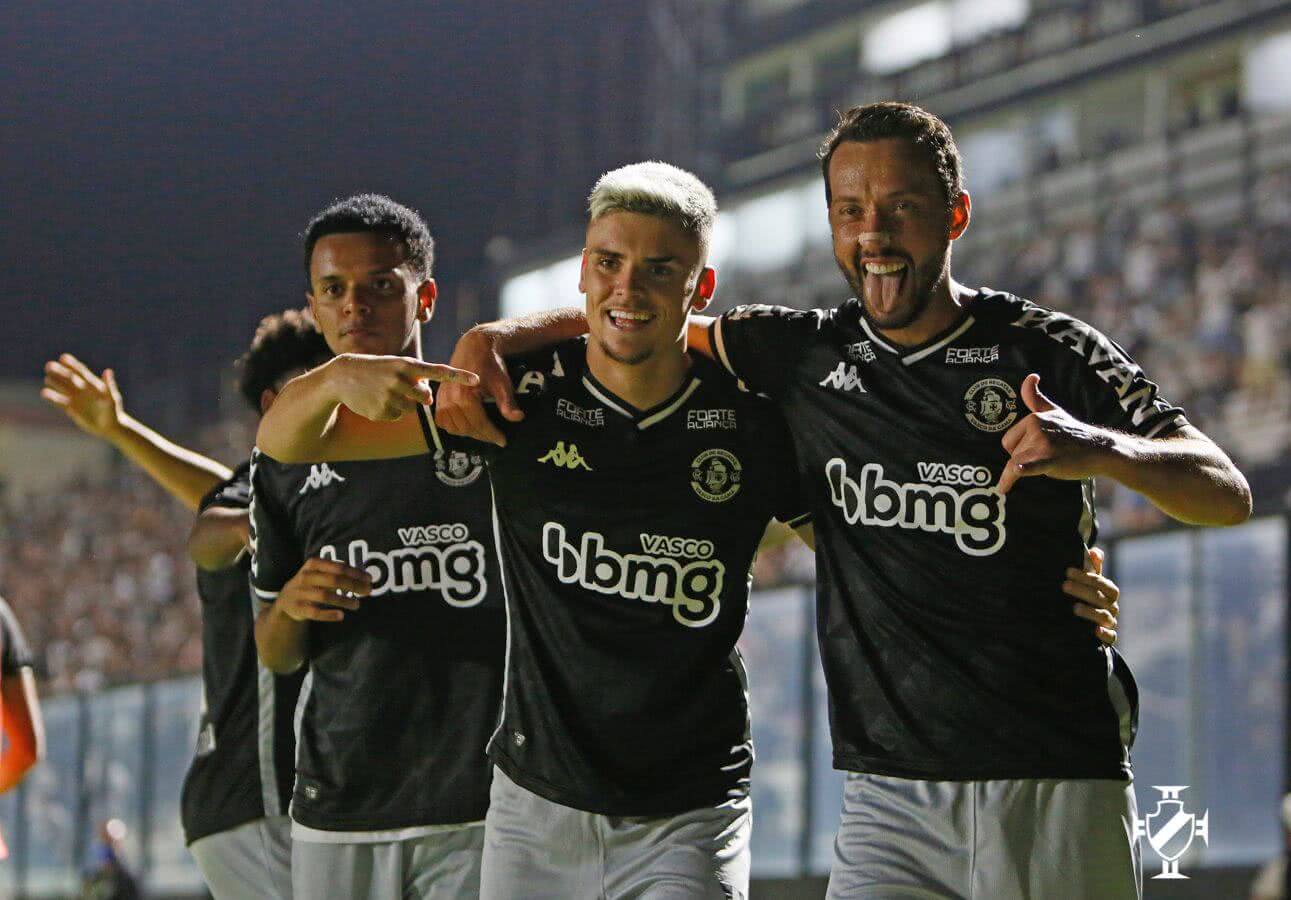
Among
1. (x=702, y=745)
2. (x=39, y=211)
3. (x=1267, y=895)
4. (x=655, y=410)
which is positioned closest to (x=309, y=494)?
(x=655, y=410)

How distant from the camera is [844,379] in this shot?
3.20 metres

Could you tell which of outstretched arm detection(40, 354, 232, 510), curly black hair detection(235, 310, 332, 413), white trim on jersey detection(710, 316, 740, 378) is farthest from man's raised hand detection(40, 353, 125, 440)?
white trim on jersey detection(710, 316, 740, 378)

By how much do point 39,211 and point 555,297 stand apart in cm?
1460

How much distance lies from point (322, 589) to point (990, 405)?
4.89ft

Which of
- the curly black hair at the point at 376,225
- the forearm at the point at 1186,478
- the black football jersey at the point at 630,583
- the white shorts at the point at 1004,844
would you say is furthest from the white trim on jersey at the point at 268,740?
the forearm at the point at 1186,478

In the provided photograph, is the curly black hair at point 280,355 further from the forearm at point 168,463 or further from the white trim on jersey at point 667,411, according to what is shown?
the white trim on jersey at point 667,411

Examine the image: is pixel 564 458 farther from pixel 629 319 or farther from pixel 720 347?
pixel 720 347

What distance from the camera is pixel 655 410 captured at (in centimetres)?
325

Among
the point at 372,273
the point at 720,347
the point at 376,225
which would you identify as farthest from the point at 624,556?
the point at 376,225

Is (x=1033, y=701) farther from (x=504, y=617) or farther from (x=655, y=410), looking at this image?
(x=504, y=617)

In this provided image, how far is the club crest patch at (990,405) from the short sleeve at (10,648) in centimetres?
211

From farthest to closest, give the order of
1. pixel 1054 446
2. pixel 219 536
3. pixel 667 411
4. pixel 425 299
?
1. pixel 219 536
2. pixel 425 299
3. pixel 667 411
4. pixel 1054 446

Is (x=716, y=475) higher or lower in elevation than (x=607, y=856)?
higher

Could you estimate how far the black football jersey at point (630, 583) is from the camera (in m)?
3.04
